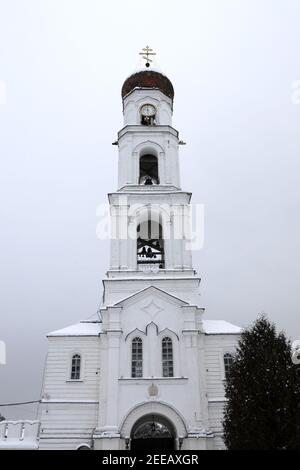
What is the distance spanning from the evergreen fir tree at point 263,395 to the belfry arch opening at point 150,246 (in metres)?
11.2

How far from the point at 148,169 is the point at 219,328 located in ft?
43.4

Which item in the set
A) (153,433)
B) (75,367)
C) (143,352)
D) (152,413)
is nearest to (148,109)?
(143,352)

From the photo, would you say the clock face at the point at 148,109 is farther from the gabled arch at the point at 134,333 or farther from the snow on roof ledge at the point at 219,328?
the gabled arch at the point at 134,333

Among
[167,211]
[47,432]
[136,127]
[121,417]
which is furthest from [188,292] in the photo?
[136,127]

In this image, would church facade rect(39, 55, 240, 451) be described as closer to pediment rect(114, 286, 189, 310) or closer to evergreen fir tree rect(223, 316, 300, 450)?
pediment rect(114, 286, 189, 310)

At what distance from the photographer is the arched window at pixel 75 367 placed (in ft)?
81.9

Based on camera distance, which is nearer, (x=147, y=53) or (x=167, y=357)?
(x=167, y=357)

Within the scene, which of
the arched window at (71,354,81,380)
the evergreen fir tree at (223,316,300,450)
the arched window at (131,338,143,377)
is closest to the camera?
the evergreen fir tree at (223,316,300,450)

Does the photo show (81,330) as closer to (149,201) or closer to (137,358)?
(137,358)

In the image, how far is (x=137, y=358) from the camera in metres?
24.8

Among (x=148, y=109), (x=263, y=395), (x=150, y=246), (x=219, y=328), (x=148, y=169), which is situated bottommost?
(x=263, y=395)

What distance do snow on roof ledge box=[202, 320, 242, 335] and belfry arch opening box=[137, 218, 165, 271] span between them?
4581 mm

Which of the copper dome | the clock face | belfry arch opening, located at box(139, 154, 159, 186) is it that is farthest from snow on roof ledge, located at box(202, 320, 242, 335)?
the copper dome

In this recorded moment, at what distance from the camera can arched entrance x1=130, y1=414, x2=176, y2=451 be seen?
23031mm
